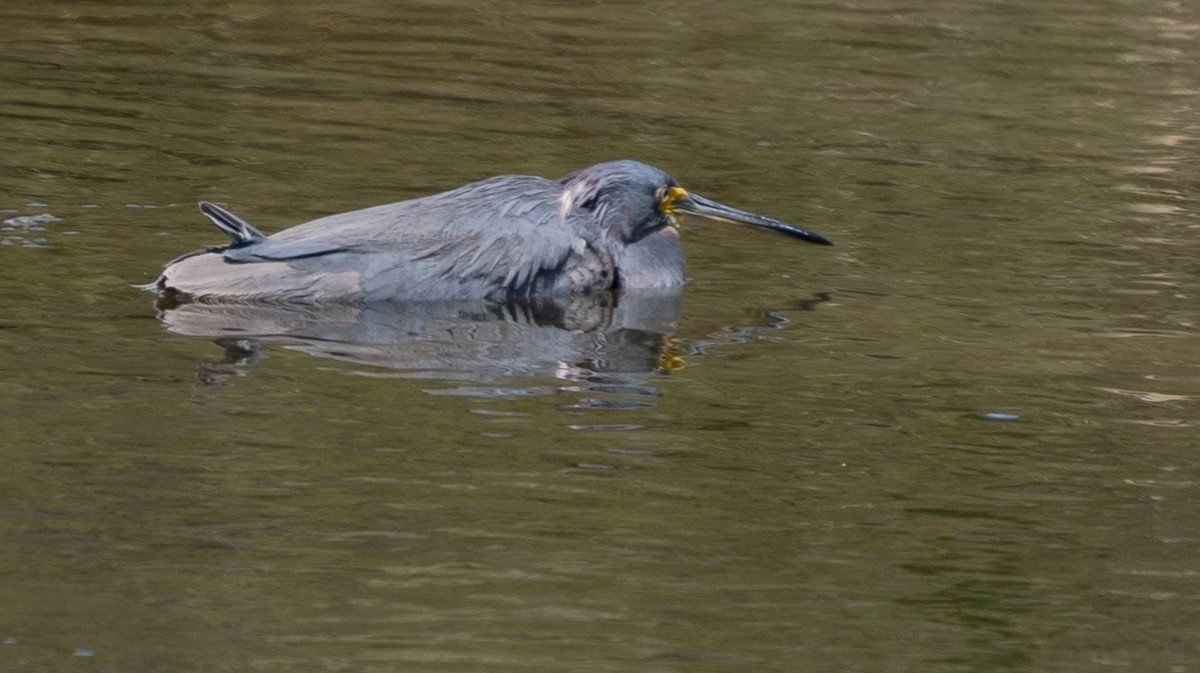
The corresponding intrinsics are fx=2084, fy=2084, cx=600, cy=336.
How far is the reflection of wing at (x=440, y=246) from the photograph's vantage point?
910cm

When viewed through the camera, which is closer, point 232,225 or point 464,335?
point 464,335

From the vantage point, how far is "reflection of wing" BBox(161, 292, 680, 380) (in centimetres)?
815

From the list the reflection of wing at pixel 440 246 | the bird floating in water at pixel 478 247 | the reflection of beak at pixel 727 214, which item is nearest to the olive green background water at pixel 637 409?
the reflection of beak at pixel 727 214

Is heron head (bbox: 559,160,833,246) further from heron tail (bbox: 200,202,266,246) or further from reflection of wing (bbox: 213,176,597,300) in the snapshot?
heron tail (bbox: 200,202,266,246)

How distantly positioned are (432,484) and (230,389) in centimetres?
133

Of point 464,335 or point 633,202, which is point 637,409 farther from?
point 633,202

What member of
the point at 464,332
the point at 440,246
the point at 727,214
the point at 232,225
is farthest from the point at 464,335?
the point at 727,214

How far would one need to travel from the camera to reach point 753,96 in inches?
576

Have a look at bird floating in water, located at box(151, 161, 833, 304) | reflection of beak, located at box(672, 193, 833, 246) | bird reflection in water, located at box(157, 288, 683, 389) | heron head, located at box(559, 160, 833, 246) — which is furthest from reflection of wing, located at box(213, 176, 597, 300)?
reflection of beak, located at box(672, 193, 833, 246)

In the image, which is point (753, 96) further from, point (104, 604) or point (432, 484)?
point (104, 604)

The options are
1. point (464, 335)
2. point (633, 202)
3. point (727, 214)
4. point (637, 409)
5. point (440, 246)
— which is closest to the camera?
point (637, 409)

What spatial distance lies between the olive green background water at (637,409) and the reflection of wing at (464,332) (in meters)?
0.14

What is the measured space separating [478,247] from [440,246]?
6.9 inches

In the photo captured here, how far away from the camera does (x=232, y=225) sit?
9.11 meters
